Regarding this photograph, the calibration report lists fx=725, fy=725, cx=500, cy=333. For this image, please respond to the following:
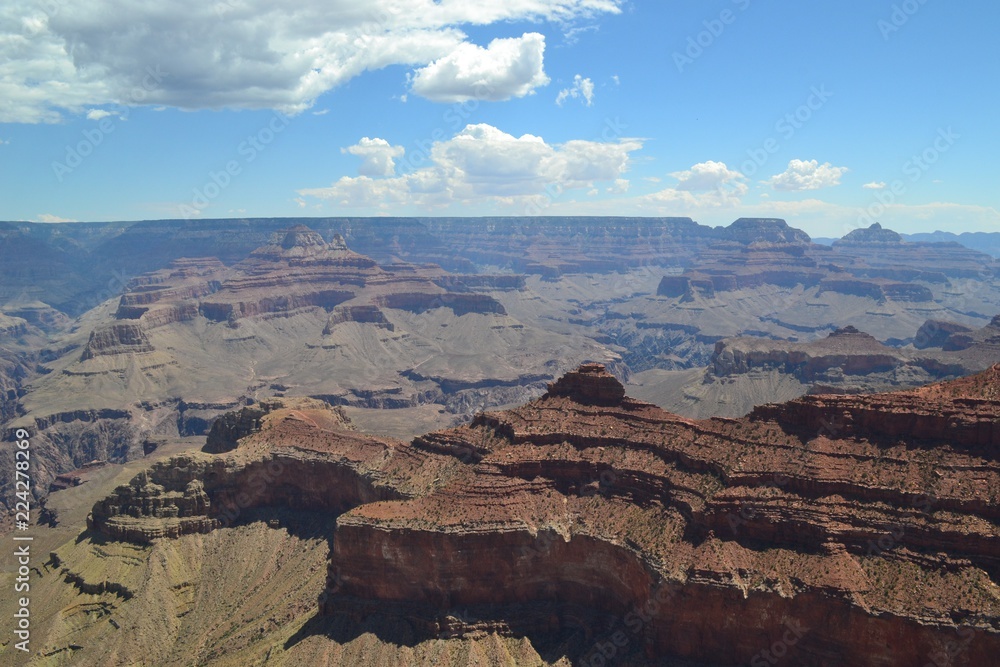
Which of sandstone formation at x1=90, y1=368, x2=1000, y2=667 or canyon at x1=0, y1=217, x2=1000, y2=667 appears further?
canyon at x1=0, y1=217, x2=1000, y2=667

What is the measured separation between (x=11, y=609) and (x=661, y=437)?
3237 inches

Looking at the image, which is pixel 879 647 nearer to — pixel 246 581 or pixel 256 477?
pixel 246 581

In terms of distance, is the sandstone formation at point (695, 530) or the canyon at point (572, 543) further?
the canyon at point (572, 543)

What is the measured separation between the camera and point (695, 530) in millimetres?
66000

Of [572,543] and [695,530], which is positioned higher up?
[695,530]

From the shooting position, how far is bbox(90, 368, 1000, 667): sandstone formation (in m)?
56.3

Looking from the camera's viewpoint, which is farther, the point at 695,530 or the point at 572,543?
the point at 572,543

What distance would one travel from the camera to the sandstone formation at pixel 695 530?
185ft

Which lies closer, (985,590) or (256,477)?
(985,590)

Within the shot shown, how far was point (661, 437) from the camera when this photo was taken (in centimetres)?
7675

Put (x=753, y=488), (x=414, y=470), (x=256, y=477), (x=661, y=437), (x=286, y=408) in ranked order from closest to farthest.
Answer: (x=753, y=488) → (x=661, y=437) → (x=414, y=470) → (x=256, y=477) → (x=286, y=408)

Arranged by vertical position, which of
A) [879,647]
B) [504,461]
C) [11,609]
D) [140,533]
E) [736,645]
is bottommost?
[11,609]

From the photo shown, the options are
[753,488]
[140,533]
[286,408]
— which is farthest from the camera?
[286,408]

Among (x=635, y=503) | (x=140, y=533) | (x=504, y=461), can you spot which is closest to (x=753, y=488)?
(x=635, y=503)
